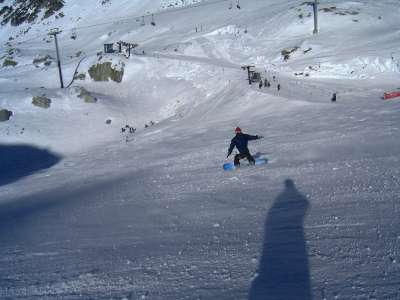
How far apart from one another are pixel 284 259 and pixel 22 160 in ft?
64.3

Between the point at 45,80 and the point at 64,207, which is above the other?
the point at 45,80

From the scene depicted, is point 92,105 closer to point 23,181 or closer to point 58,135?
point 58,135

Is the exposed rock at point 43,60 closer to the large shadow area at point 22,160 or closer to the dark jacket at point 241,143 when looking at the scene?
the large shadow area at point 22,160

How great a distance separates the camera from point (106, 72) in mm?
32281

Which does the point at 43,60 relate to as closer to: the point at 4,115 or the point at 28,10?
the point at 4,115

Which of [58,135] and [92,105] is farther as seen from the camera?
[92,105]

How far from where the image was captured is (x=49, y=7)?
2324 inches

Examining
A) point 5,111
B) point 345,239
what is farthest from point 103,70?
point 345,239

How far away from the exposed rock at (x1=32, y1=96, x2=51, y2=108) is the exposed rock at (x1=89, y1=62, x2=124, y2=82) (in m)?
5.15

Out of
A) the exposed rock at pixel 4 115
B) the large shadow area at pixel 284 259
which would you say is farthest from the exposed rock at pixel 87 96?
the large shadow area at pixel 284 259

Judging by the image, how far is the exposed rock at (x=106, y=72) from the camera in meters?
32.1

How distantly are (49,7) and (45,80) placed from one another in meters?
28.9

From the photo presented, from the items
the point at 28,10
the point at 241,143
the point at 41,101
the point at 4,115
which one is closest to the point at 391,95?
the point at 241,143

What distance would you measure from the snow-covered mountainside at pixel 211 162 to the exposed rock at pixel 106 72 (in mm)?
84
